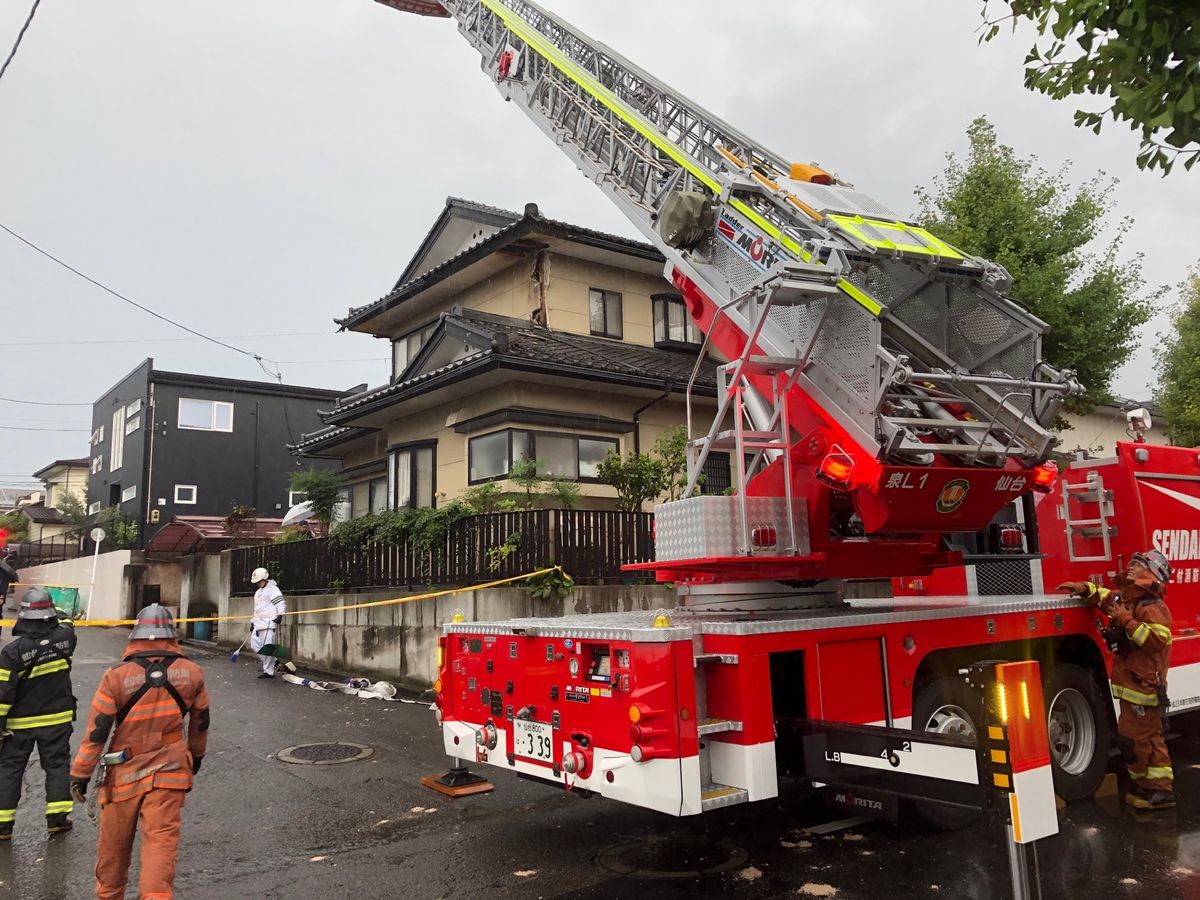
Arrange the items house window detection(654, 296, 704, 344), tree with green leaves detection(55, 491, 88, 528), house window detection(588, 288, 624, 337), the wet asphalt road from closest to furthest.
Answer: the wet asphalt road → house window detection(588, 288, 624, 337) → house window detection(654, 296, 704, 344) → tree with green leaves detection(55, 491, 88, 528)

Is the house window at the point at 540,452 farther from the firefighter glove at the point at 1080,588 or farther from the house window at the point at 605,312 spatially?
the firefighter glove at the point at 1080,588

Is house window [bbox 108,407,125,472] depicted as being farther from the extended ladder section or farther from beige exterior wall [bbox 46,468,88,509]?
the extended ladder section

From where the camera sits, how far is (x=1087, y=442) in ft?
95.0

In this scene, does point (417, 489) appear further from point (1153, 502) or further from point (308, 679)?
point (1153, 502)

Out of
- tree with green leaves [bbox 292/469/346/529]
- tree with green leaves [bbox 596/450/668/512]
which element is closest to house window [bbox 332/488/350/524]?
tree with green leaves [bbox 292/469/346/529]

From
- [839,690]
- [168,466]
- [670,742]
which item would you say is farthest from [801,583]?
[168,466]

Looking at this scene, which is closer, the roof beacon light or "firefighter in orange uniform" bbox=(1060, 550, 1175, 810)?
the roof beacon light

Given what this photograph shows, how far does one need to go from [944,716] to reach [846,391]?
2267 millimetres

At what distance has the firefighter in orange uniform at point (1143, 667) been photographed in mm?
6371

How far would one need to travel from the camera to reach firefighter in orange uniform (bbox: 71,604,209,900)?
13.6ft

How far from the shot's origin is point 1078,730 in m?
6.79

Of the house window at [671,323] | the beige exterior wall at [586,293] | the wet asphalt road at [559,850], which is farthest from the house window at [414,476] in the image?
the wet asphalt road at [559,850]

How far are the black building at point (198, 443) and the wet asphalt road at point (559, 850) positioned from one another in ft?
88.2

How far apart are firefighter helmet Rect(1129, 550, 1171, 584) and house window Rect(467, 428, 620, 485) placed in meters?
9.71
